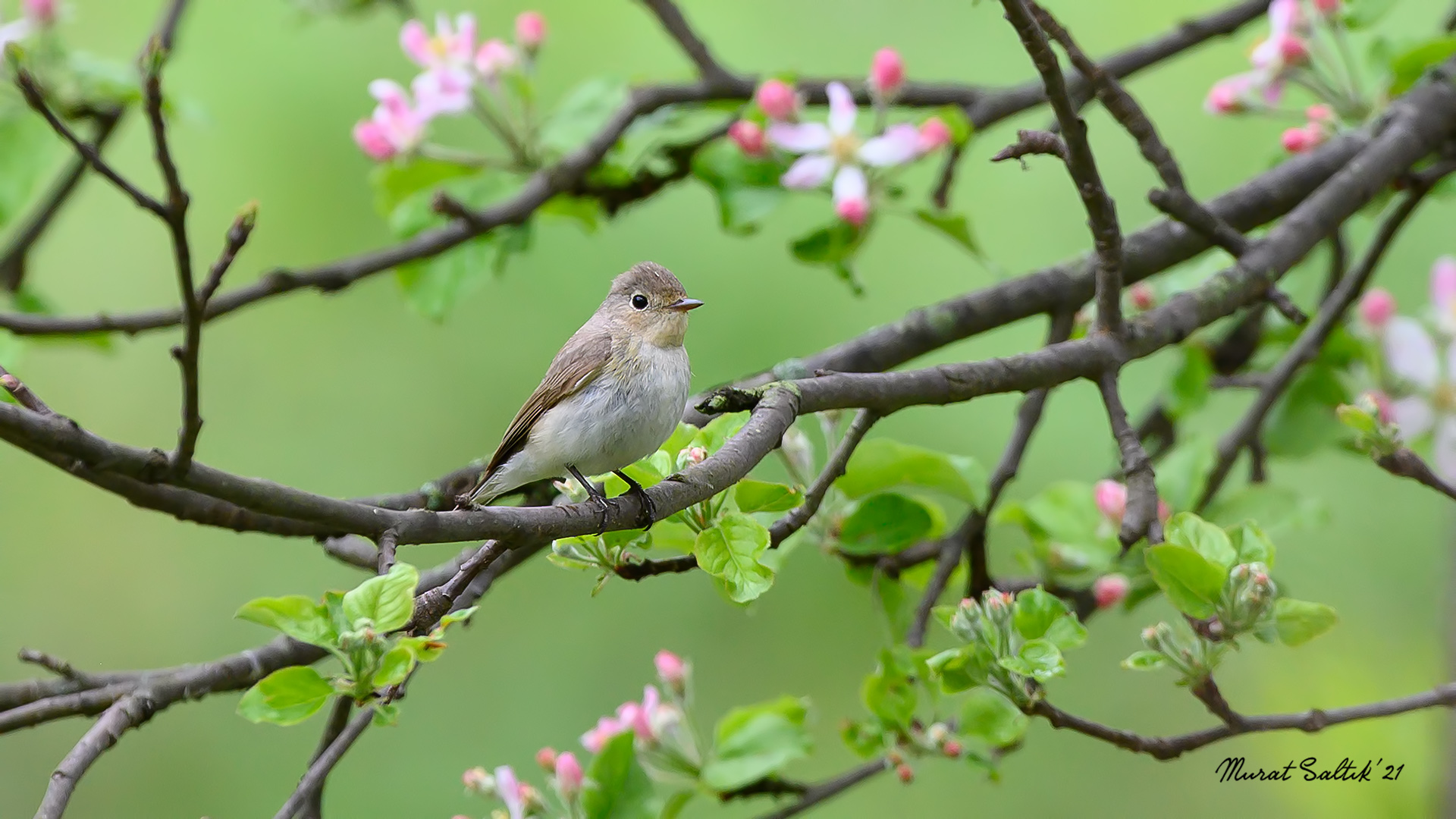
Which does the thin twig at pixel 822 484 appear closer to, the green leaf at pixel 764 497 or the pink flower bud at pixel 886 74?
the green leaf at pixel 764 497

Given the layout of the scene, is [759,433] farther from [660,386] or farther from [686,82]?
[686,82]

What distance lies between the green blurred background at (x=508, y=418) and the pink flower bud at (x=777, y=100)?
187cm

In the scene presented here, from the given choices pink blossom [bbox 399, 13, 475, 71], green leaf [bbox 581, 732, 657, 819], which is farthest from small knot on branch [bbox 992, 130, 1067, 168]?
pink blossom [bbox 399, 13, 475, 71]

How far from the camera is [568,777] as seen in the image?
2350 millimetres

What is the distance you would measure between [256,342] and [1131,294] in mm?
3935

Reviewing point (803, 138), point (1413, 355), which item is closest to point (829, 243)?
point (803, 138)

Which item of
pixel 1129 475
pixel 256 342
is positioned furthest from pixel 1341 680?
pixel 256 342

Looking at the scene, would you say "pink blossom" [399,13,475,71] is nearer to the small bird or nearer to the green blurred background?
the small bird

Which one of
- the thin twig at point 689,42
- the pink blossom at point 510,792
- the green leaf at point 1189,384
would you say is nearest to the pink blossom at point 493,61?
the thin twig at point 689,42

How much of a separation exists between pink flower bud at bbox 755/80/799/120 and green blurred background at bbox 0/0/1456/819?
6.15 ft

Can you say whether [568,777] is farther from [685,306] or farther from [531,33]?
[531,33]

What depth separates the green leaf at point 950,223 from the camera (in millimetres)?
3062

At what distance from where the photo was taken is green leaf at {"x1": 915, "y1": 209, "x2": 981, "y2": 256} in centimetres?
306

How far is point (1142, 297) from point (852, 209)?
90cm
